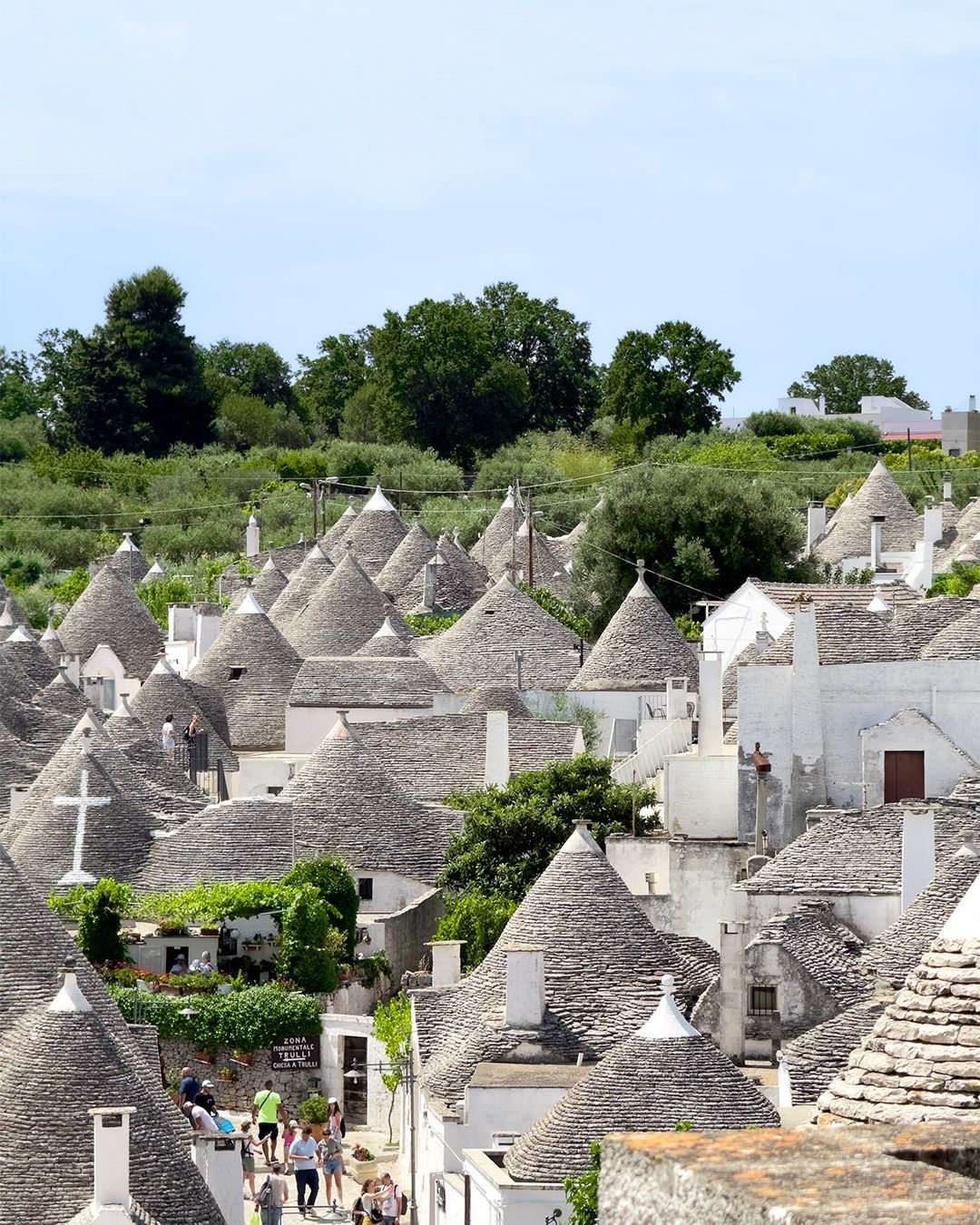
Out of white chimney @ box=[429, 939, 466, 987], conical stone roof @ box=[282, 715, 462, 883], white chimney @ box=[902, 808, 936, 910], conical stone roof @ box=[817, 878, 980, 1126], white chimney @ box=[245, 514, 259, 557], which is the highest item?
white chimney @ box=[245, 514, 259, 557]

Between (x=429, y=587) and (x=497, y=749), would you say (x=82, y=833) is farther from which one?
(x=429, y=587)

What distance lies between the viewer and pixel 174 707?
162 ft

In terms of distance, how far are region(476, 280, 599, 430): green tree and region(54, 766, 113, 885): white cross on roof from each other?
226ft

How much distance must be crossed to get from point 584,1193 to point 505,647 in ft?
112

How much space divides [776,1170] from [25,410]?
126 metres

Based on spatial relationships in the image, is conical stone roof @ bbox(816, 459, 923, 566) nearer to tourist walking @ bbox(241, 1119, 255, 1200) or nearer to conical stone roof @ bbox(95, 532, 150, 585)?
conical stone roof @ bbox(95, 532, 150, 585)

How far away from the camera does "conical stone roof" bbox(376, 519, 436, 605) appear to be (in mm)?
64938

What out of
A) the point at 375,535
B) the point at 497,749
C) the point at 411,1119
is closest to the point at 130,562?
the point at 375,535

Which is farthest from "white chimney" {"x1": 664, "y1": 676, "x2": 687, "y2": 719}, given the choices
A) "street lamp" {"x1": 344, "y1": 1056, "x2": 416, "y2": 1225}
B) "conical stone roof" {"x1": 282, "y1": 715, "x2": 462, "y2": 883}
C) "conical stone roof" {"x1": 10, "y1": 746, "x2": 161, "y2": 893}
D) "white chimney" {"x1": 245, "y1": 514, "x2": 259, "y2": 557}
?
"white chimney" {"x1": 245, "y1": 514, "x2": 259, "y2": 557}

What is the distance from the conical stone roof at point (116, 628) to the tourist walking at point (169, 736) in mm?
11915

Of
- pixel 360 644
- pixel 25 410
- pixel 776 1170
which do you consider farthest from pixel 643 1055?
pixel 25 410

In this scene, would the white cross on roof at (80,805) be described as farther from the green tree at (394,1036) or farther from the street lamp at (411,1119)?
the street lamp at (411,1119)

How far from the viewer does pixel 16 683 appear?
4938 centimetres

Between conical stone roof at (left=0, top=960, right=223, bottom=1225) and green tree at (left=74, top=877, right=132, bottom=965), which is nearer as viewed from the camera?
conical stone roof at (left=0, top=960, right=223, bottom=1225)
